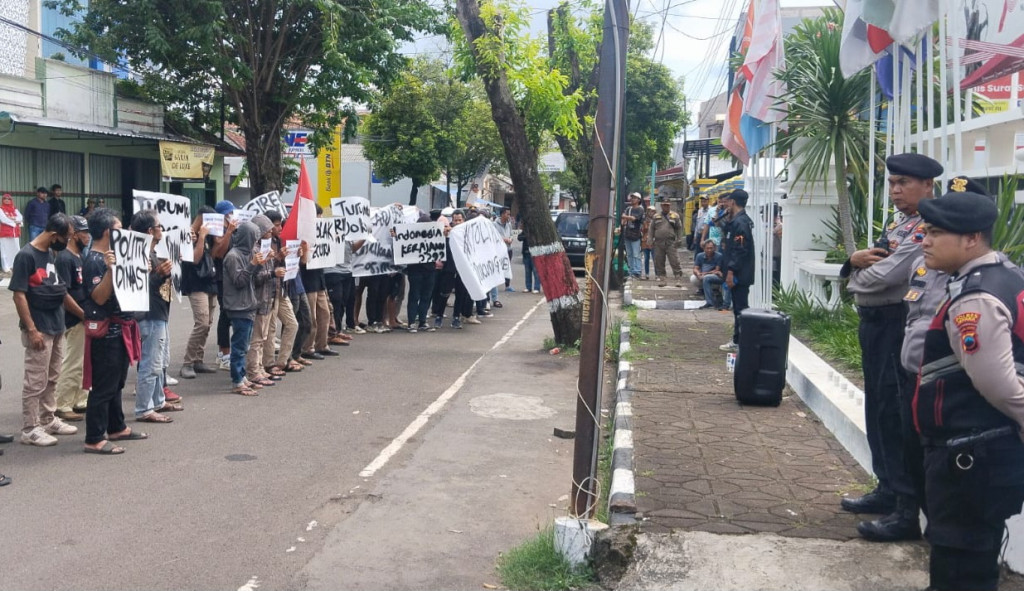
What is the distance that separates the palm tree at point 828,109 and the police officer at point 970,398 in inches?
308

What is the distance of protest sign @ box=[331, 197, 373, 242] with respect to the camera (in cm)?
1298

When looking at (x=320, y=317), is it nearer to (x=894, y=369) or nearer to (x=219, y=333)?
(x=219, y=333)

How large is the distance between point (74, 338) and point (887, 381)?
6434 millimetres

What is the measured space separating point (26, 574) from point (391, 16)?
1940 cm

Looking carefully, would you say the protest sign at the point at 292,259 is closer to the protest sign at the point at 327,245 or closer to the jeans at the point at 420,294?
the protest sign at the point at 327,245

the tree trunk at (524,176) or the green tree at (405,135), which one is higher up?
the green tree at (405,135)

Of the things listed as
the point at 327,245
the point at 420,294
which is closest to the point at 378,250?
the point at 420,294

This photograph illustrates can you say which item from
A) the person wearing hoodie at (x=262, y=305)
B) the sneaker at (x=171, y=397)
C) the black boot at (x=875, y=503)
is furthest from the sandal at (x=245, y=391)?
the black boot at (x=875, y=503)

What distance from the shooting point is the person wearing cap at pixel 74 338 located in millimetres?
7562

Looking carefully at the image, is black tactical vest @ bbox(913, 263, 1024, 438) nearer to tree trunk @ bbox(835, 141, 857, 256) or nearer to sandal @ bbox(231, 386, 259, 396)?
sandal @ bbox(231, 386, 259, 396)

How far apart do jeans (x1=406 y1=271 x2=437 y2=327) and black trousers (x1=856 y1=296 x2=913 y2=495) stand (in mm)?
9648

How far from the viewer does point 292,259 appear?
10.2 meters

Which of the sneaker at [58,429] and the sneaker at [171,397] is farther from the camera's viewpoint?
the sneaker at [171,397]

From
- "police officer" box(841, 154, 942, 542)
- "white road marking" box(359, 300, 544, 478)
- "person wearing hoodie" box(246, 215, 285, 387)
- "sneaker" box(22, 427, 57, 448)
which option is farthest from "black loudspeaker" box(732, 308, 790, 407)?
"sneaker" box(22, 427, 57, 448)
